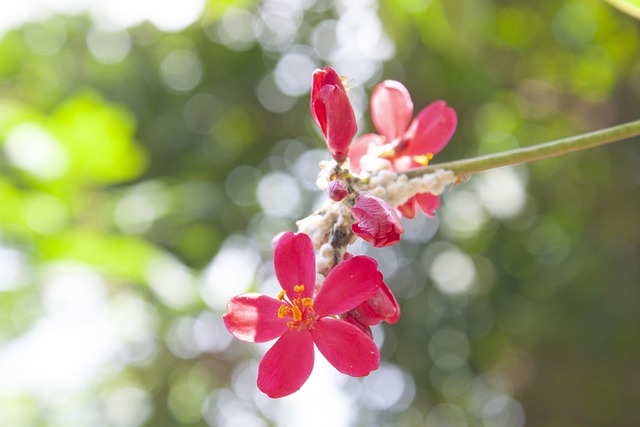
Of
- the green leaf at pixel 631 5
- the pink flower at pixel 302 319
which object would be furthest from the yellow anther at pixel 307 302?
the green leaf at pixel 631 5

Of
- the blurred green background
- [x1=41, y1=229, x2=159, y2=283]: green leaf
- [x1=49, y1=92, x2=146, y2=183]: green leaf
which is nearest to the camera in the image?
[x1=41, y1=229, x2=159, y2=283]: green leaf

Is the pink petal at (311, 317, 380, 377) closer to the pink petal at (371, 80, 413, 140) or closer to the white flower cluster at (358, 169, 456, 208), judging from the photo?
the white flower cluster at (358, 169, 456, 208)

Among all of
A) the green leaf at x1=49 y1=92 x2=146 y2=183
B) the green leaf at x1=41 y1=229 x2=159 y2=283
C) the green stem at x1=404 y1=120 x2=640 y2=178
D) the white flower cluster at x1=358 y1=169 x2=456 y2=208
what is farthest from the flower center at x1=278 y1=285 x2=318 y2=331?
the green leaf at x1=49 y1=92 x2=146 y2=183

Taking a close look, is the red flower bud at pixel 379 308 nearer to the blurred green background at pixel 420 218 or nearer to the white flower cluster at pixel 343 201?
the white flower cluster at pixel 343 201

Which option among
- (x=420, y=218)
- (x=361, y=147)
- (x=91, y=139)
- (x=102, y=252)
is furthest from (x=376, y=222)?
(x=420, y=218)

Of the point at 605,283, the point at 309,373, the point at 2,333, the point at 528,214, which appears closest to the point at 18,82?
the point at 2,333

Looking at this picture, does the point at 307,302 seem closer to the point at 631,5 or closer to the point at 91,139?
the point at 631,5
